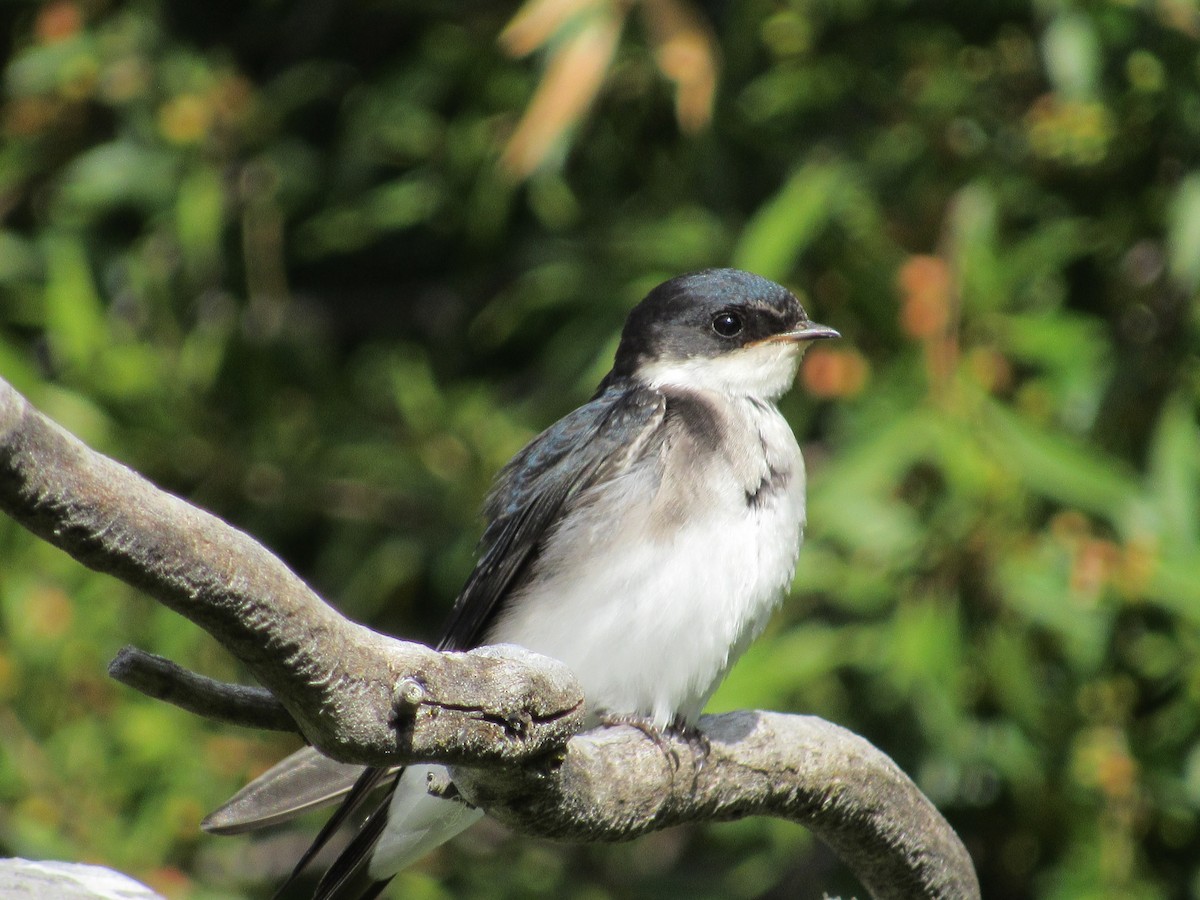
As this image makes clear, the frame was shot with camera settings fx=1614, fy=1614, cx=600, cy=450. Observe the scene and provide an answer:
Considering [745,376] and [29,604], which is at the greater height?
[745,376]

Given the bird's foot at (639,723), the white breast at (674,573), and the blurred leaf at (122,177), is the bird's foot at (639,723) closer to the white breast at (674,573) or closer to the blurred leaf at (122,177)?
the white breast at (674,573)

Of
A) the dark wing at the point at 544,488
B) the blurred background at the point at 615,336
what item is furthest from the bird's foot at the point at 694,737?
the blurred background at the point at 615,336

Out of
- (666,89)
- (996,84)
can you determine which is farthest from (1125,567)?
(666,89)

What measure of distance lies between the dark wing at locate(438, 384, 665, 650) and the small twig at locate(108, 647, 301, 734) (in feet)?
3.64

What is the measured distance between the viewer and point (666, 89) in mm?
4406

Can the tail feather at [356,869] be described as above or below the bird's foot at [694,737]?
below

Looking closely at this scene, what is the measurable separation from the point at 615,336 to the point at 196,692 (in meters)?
2.37

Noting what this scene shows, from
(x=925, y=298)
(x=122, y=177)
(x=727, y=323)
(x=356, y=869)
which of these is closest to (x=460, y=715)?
(x=356, y=869)

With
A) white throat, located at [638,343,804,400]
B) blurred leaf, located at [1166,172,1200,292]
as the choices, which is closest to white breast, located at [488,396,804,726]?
white throat, located at [638,343,804,400]

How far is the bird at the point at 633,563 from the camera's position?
274 cm

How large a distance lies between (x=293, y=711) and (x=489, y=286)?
3.23 meters

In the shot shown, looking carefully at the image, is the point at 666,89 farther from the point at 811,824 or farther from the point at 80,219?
the point at 811,824

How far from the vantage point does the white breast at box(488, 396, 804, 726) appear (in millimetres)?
2738

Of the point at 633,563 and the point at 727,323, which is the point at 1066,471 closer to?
the point at 727,323
